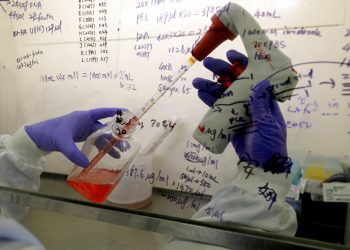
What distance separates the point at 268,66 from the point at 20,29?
3.40 feet

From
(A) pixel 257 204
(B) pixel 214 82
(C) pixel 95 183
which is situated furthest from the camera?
(C) pixel 95 183

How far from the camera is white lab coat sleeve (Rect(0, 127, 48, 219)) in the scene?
82cm

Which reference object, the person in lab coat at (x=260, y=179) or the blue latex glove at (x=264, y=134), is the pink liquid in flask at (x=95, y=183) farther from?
the blue latex glove at (x=264, y=134)

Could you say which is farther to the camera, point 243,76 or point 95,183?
point 95,183

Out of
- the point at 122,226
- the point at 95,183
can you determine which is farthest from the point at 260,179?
the point at 95,183

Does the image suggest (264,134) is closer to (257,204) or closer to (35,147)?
(257,204)

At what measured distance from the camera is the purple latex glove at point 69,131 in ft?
2.58

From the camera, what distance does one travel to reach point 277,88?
549 millimetres

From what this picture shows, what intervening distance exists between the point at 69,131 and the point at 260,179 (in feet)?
1.83

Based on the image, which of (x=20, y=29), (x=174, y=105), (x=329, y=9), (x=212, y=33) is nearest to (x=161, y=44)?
(x=174, y=105)

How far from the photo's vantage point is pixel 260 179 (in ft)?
1.86

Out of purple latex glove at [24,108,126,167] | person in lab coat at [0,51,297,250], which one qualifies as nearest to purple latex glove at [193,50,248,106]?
person in lab coat at [0,51,297,250]

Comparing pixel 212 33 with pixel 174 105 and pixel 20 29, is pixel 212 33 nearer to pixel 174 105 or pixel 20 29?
pixel 174 105

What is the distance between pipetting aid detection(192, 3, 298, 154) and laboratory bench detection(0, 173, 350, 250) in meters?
0.19
